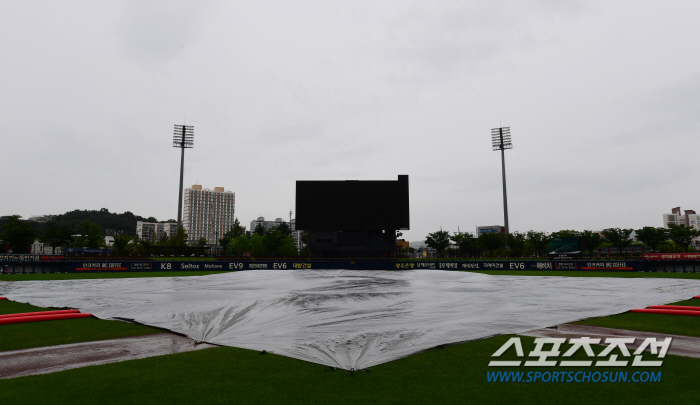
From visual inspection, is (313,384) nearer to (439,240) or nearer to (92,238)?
(439,240)

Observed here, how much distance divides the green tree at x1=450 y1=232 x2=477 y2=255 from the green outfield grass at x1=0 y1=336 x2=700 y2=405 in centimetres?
7806

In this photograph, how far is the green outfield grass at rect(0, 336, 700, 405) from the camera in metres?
4.16

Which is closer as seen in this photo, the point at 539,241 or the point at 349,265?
the point at 349,265

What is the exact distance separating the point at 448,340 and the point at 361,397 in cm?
308

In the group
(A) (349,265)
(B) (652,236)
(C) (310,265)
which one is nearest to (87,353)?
(A) (349,265)

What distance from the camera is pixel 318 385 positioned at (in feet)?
15.0

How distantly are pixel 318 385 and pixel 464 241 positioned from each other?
8059 cm

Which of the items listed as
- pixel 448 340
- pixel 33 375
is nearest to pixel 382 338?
pixel 448 340

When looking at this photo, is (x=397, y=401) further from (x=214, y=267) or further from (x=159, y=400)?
(x=214, y=267)

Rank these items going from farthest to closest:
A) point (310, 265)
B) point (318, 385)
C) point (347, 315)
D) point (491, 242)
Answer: point (491, 242) < point (310, 265) < point (347, 315) < point (318, 385)

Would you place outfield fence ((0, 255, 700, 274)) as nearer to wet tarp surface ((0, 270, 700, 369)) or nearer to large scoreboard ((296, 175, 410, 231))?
large scoreboard ((296, 175, 410, 231))

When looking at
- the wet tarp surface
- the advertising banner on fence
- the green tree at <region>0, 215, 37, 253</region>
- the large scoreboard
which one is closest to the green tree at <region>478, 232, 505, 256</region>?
the large scoreboard

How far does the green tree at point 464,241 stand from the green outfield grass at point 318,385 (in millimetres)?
78064

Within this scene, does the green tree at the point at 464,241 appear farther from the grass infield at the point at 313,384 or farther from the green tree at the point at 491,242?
the grass infield at the point at 313,384
